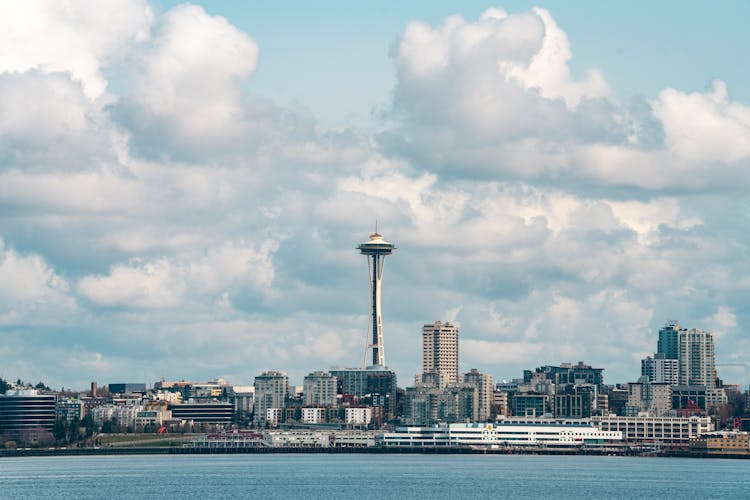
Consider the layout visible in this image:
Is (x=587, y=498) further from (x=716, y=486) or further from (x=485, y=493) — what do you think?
(x=716, y=486)

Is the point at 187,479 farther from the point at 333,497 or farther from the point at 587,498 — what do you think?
the point at 587,498

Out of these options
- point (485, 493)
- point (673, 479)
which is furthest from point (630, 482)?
point (485, 493)

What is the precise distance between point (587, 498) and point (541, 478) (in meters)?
38.7

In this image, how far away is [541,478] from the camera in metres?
194

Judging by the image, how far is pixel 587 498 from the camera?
15562 centimetres

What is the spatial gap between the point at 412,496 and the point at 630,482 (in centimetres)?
4108

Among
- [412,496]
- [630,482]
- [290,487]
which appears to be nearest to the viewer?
[412,496]

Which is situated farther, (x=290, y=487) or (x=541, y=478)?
(x=541, y=478)

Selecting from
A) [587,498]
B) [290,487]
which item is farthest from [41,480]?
[587,498]

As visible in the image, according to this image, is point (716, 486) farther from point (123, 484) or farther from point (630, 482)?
point (123, 484)

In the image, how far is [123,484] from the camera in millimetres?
179000

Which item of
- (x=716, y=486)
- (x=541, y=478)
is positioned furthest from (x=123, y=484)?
(x=716, y=486)

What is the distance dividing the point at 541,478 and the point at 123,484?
50264 millimetres

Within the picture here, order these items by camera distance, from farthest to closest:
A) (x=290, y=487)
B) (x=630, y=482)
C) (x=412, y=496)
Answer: (x=630, y=482)
(x=290, y=487)
(x=412, y=496)
